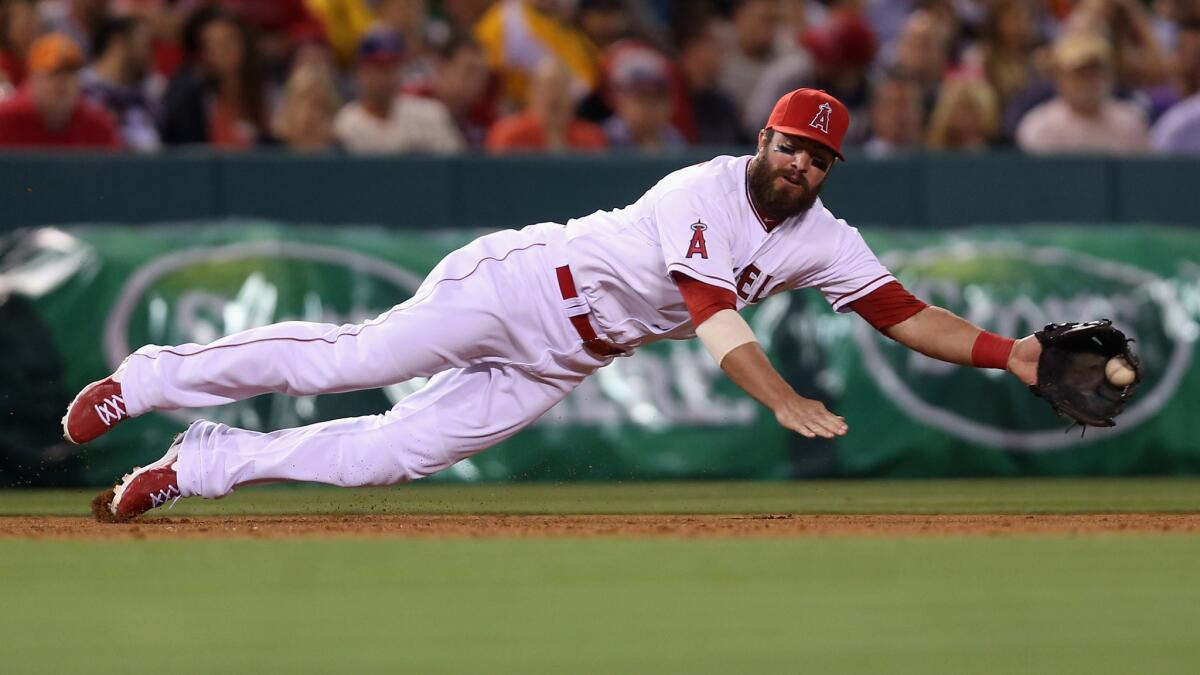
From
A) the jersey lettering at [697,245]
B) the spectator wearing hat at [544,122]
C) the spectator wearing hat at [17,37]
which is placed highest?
the spectator wearing hat at [17,37]

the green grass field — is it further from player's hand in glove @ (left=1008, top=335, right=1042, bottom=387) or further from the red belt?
the red belt

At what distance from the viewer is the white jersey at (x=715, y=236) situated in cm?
661

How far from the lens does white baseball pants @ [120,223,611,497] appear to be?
263 inches

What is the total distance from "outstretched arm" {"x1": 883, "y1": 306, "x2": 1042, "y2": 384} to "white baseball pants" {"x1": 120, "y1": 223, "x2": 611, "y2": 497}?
1.18 metres

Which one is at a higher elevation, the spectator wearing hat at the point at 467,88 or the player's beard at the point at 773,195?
the spectator wearing hat at the point at 467,88

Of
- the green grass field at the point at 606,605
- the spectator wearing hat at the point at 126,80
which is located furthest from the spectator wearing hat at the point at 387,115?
the green grass field at the point at 606,605

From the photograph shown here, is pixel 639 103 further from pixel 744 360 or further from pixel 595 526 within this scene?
pixel 744 360

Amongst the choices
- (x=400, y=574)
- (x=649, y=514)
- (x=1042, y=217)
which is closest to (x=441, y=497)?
(x=649, y=514)

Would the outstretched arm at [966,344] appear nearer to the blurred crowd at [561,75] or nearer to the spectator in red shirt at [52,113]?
the blurred crowd at [561,75]

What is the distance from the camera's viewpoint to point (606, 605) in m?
4.86

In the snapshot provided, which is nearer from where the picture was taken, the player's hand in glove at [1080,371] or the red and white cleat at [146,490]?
the player's hand in glove at [1080,371]

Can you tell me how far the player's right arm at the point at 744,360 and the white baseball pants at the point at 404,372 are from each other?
0.64 meters

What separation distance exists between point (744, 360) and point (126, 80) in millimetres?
6404

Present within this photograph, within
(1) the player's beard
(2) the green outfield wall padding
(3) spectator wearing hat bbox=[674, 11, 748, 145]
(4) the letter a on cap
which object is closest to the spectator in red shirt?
(2) the green outfield wall padding
